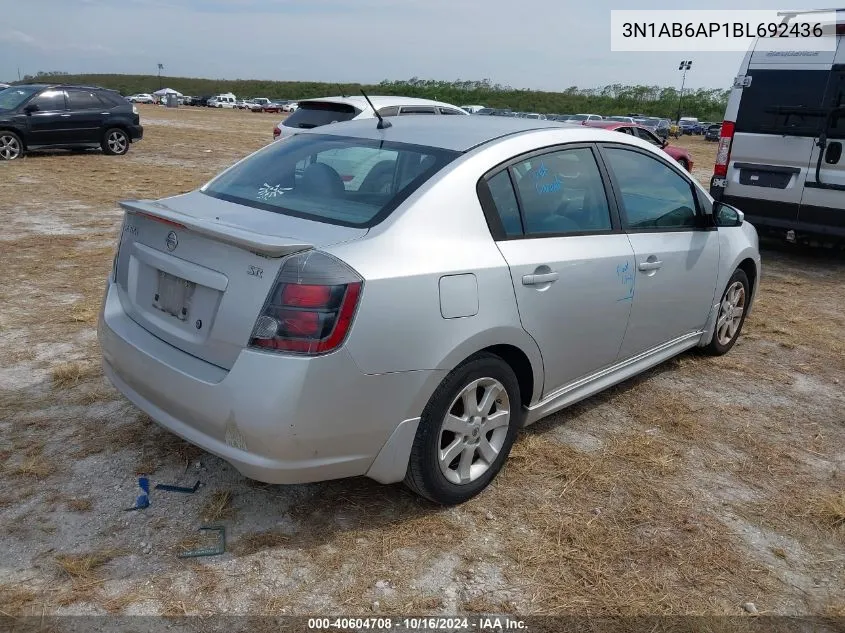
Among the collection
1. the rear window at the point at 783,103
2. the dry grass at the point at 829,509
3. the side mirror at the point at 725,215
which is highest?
the rear window at the point at 783,103

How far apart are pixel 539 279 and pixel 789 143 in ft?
20.5

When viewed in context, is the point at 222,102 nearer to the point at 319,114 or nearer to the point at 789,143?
the point at 319,114

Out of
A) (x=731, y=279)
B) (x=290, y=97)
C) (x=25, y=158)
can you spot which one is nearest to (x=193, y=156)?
(x=25, y=158)

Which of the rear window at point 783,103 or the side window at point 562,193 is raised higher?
the rear window at point 783,103

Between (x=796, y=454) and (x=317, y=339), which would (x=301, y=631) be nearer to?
(x=317, y=339)

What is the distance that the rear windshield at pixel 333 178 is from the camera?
9.90ft

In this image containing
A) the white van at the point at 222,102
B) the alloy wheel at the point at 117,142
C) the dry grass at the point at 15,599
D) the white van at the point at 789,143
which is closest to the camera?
the dry grass at the point at 15,599

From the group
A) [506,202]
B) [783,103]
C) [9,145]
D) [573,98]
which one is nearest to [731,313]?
[506,202]

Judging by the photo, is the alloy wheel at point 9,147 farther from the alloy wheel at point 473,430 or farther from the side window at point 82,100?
the alloy wheel at point 473,430

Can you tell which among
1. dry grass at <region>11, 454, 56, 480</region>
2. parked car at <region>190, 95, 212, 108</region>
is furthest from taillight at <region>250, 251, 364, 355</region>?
parked car at <region>190, 95, 212, 108</region>

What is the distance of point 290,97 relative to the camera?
370 feet

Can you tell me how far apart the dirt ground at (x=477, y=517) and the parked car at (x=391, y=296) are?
31 cm

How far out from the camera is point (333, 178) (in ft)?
10.9

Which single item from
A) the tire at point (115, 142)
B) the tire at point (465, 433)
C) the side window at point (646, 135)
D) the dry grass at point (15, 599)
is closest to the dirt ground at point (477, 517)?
the dry grass at point (15, 599)
